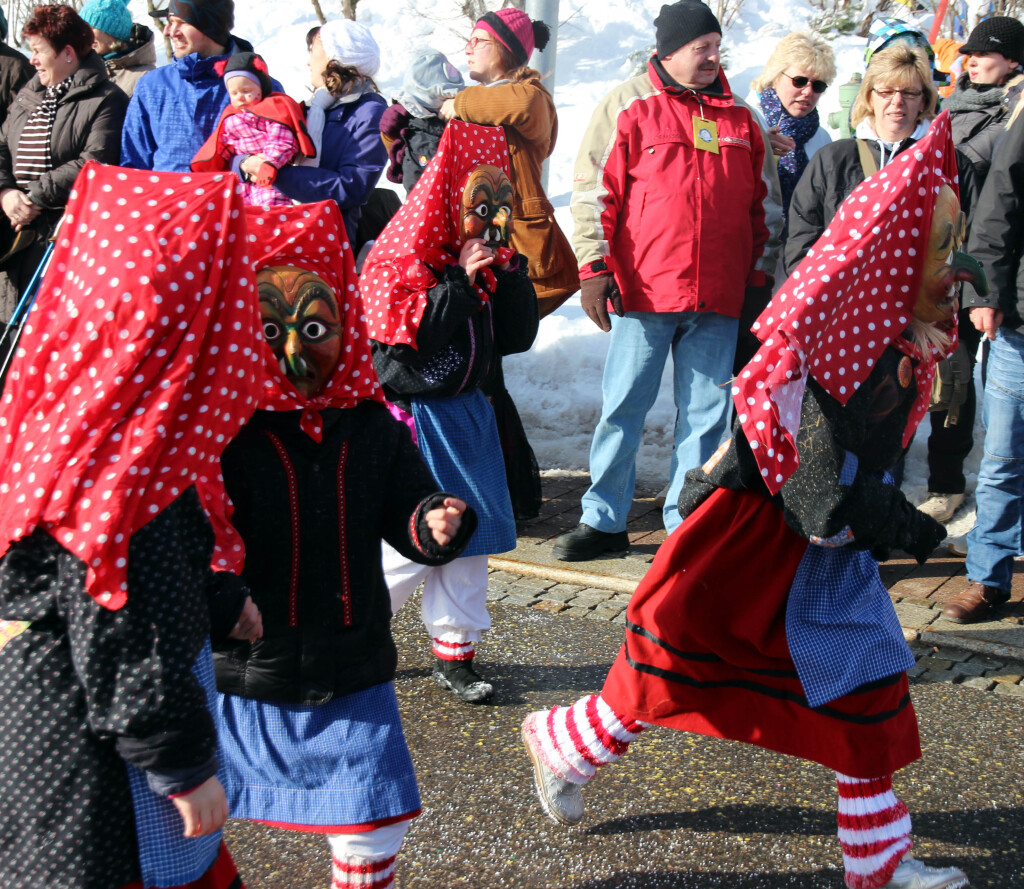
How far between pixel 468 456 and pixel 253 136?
6.13 ft

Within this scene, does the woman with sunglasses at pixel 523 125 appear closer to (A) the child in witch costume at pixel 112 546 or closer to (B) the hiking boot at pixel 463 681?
(B) the hiking boot at pixel 463 681

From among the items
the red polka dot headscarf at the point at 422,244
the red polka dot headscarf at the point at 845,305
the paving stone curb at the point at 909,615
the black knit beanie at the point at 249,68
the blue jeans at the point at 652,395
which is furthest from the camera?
the blue jeans at the point at 652,395

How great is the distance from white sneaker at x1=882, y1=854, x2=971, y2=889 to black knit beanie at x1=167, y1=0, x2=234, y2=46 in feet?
14.3

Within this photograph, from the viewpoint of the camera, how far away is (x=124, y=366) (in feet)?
5.05

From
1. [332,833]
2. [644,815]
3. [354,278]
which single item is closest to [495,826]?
[644,815]

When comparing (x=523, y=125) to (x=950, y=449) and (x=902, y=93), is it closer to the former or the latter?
(x=902, y=93)

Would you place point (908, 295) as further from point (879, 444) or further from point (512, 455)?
point (512, 455)

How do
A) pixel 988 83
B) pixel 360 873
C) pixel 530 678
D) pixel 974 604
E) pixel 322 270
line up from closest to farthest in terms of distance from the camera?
pixel 360 873 → pixel 322 270 → pixel 530 678 → pixel 974 604 → pixel 988 83

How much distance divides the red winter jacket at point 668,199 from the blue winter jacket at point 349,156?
36.1 inches

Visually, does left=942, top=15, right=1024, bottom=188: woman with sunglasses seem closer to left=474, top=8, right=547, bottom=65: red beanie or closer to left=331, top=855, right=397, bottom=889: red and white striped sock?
left=474, top=8, right=547, bottom=65: red beanie

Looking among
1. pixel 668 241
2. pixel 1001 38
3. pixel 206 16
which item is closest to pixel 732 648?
pixel 668 241

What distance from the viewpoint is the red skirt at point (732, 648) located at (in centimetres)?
239

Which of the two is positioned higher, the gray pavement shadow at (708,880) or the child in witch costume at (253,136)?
the child in witch costume at (253,136)

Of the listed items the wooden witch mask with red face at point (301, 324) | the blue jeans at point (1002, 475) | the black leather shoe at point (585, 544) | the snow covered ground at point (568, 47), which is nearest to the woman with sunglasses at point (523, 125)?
the black leather shoe at point (585, 544)
